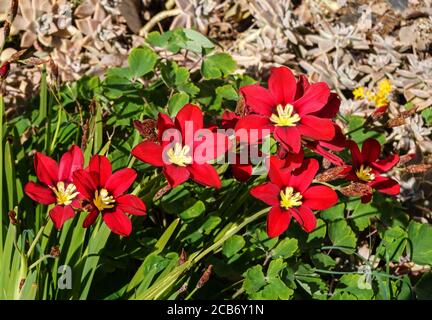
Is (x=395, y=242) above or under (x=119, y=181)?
under

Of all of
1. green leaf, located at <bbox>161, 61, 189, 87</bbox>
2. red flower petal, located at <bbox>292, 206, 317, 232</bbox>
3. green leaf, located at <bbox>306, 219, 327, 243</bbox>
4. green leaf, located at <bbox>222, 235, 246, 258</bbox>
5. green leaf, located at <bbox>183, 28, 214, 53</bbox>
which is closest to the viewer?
red flower petal, located at <bbox>292, 206, 317, 232</bbox>

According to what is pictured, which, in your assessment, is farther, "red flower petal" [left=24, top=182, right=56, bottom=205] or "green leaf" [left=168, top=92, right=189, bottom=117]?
"green leaf" [left=168, top=92, right=189, bottom=117]

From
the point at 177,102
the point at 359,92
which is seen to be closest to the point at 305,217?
the point at 177,102

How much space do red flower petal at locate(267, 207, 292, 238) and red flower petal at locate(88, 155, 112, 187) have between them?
36cm

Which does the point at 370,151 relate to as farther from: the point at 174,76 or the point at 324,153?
the point at 174,76

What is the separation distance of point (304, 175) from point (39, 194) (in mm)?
590

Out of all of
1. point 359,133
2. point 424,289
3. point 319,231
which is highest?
point 359,133

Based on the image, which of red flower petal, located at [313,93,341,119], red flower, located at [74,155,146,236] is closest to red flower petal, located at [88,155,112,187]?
red flower, located at [74,155,146,236]

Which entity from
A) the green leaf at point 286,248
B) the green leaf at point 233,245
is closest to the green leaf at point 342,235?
the green leaf at point 286,248

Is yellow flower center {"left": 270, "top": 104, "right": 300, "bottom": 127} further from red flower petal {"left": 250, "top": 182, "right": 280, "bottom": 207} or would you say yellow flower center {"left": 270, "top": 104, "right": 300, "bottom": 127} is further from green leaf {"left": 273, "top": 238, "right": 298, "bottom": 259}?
green leaf {"left": 273, "top": 238, "right": 298, "bottom": 259}

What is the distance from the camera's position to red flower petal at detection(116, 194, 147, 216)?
1.44m

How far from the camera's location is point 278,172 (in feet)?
4.93

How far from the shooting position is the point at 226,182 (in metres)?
1.89

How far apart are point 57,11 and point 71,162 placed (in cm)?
121
